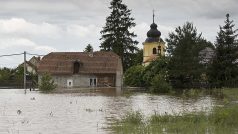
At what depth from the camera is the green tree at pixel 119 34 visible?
91.8 metres

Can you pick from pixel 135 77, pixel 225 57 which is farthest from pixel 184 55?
pixel 135 77

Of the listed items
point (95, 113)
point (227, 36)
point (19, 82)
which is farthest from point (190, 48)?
point (95, 113)

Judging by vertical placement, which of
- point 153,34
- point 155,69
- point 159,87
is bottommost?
point 159,87

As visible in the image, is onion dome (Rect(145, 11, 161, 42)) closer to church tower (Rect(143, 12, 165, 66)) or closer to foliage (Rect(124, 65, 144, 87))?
church tower (Rect(143, 12, 165, 66))

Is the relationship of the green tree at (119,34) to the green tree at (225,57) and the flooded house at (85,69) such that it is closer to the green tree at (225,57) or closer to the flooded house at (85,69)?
the flooded house at (85,69)

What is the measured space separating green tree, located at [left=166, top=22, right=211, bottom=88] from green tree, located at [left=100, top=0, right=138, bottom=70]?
23543 millimetres

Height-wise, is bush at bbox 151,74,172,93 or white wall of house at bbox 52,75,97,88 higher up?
white wall of house at bbox 52,75,97,88

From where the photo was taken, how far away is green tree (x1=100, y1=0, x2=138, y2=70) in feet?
301

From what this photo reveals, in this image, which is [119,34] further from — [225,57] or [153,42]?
[225,57]

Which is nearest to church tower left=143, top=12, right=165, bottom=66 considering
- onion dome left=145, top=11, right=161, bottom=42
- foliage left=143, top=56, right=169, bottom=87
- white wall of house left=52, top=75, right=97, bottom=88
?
onion dome left=145, top=11, right=161, bottom=42

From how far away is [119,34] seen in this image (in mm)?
91438

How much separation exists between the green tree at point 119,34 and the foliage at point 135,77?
926 centimetres

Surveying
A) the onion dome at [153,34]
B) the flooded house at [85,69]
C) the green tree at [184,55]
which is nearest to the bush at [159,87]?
the green tree at [184,55]

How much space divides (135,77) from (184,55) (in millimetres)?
14499
